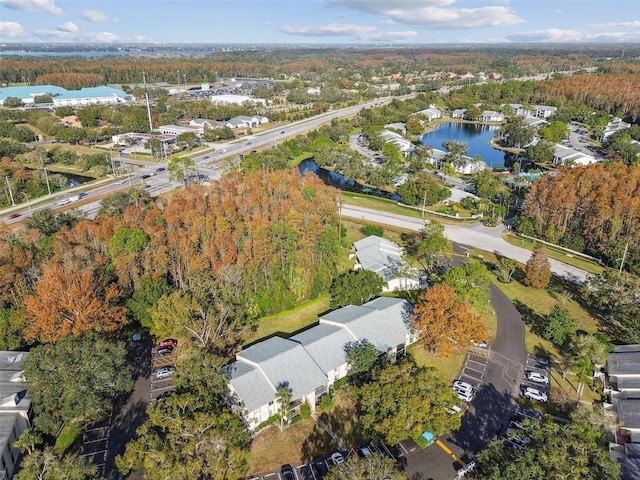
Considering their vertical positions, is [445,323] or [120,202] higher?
[120,202]

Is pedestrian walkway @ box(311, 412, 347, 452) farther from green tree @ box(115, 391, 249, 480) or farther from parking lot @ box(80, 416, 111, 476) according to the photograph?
parking lot @ box(80, 416, 111, 476)

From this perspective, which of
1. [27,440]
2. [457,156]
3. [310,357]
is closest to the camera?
[27,440]

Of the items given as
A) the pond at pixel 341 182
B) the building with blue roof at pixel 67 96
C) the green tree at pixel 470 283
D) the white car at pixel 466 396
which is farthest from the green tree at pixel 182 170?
the building with blue roof at pixel 67 96

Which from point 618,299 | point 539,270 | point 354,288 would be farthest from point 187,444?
point 618,299

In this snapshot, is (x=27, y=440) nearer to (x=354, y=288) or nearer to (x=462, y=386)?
(x=354, y=288)

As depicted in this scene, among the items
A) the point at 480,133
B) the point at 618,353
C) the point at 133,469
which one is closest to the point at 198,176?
the point at 133,469
